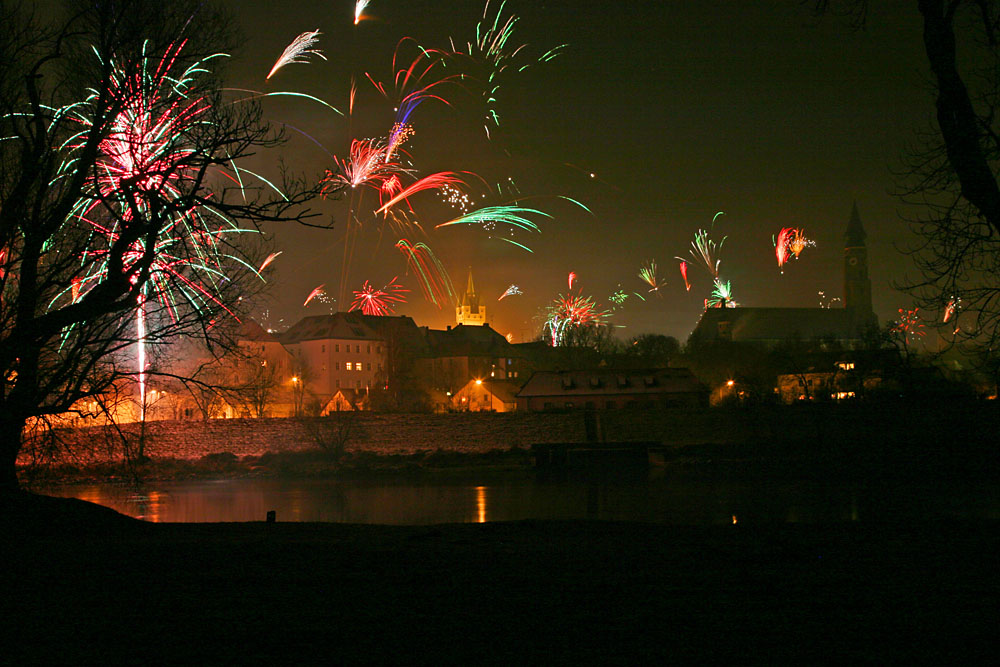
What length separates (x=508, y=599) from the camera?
6492 millimetres

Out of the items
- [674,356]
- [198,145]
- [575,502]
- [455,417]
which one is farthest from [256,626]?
[674,356]

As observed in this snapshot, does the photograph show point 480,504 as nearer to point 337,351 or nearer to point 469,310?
point 337,351

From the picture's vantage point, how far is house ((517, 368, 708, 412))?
55469 millimetres

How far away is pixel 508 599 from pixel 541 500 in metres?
22.9

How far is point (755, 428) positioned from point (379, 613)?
4640 cm

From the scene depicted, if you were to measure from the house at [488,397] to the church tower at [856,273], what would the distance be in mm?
68945

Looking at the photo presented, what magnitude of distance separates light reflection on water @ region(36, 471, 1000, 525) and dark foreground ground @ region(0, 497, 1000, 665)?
12.1 metres

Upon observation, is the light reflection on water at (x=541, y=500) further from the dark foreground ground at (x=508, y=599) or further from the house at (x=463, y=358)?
the house at (x=463, y=358)

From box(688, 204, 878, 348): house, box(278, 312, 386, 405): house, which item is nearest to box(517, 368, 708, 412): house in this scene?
box(278, 312, 386, 405): house

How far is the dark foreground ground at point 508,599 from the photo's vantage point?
5.13 m

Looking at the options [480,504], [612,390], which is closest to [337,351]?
[612,390]

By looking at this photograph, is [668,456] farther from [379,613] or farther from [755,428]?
[379,613]

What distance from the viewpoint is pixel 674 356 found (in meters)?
94.7

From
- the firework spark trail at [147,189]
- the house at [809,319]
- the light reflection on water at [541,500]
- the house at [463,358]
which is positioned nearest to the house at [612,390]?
the light reflection on water at [541,500]
